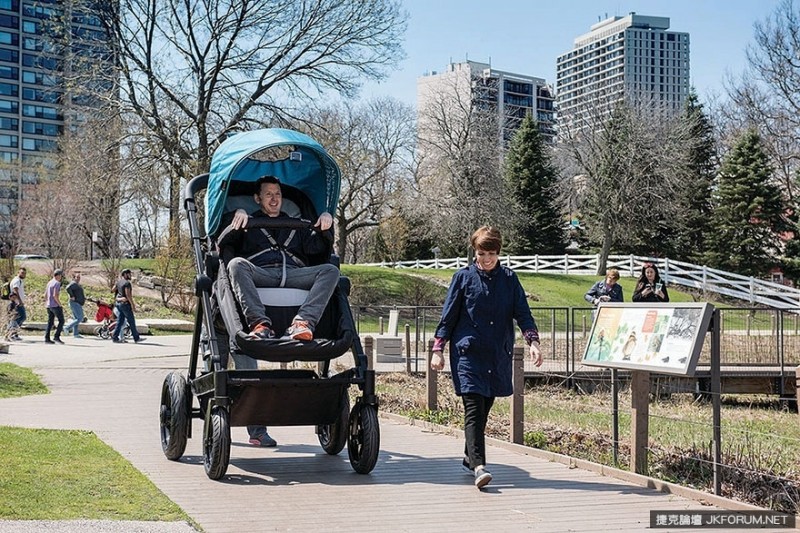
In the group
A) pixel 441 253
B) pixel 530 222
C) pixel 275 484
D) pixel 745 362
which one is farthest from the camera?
pixel 441 253

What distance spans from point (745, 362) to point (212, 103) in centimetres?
2416

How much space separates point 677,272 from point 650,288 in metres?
46.8

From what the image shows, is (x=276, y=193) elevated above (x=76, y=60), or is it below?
below

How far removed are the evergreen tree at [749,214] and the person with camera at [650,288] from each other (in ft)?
167

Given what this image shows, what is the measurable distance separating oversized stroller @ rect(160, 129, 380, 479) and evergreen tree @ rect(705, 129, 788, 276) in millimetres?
58480

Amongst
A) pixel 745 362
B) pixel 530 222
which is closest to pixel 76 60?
pixel 745 362

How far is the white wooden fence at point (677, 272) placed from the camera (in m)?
55.2

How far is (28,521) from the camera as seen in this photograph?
630cm

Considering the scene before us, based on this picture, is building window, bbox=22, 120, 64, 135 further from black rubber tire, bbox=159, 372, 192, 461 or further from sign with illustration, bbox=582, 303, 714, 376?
sign with illustration, bbox=582, 303, 714, 376

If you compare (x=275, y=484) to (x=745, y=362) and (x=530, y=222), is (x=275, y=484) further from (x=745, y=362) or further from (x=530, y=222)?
(x=530, y=222)

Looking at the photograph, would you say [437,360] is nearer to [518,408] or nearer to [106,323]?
[518,408]

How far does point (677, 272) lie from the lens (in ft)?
201

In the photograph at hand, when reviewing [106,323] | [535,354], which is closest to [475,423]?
[535,354]

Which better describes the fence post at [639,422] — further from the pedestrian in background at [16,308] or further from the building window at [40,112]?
the building window at [40,112]
